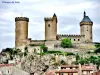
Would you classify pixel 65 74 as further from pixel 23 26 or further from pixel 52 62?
pixel 23 26

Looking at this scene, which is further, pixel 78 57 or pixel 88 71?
pixel 78 57

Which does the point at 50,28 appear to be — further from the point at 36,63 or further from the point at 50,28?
the point at 36,63

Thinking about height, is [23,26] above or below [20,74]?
above

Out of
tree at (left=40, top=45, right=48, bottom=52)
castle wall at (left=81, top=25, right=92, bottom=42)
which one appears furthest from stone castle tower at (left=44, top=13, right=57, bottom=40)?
castle wall at (left=81, top=25, right=92, bottom=42)

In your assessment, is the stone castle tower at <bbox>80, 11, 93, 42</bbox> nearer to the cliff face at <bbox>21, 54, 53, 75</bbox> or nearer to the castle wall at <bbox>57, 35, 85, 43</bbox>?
the castle wall at <bbox>57, 35, 85, 43</bbox>

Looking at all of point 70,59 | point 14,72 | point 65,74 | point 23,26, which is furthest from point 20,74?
point 23,26

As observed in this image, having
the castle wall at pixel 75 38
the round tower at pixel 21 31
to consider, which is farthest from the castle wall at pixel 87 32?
the round tower at pixel 21 31

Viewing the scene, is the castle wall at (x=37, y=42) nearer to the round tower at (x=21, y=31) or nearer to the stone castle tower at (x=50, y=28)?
the stone castle tower at (x=50, y=28)
